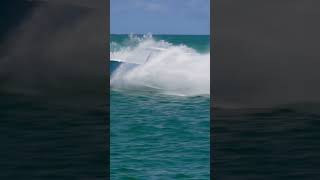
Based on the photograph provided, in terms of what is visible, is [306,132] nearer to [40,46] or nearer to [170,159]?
[40,46]

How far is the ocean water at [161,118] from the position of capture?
9.07 m

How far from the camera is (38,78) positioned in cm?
338

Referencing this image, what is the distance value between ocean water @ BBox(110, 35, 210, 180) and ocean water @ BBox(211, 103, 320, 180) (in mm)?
4690

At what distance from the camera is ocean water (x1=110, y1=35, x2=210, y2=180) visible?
9070 millimetres

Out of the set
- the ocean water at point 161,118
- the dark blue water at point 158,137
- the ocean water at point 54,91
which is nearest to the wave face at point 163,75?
the ocean water at point 161,118

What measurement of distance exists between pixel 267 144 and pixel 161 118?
8.34 metres

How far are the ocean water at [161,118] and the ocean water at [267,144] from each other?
4.69m

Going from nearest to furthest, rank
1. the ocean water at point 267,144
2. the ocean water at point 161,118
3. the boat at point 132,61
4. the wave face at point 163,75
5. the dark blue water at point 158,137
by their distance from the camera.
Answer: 1. the ocean water at point 267,144
2. the dark blue water at point 158,137
3. the ocean water at point 161,118
4. the wave face at point 163,75
5. the boat at point 132,61

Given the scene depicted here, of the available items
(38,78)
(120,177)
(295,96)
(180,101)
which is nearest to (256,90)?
(295,96)

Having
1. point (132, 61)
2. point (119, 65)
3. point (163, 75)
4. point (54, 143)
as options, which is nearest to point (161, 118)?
point (163, 75)

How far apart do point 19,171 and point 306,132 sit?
1.76 m

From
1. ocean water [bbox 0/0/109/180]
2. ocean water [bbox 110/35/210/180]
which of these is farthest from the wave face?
ocean water [bbox 0/0/109/180]

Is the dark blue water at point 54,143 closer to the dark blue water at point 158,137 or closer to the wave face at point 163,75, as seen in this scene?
the dark blue water at point 158,137

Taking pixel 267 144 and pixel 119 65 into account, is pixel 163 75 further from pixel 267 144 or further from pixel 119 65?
pixel 267 144
